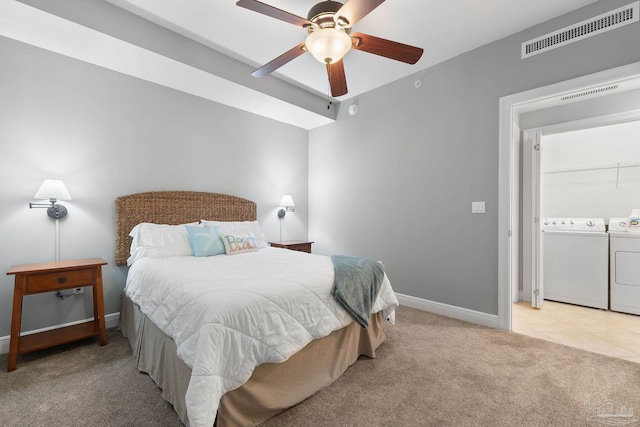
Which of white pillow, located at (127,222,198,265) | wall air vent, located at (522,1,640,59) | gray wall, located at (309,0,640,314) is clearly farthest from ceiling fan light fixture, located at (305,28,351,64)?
white pillow, located at (127,222,198,265)

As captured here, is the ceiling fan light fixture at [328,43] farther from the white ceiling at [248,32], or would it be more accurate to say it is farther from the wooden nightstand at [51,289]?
the wooden nightstand at [51,289]

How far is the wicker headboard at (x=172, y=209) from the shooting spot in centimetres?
286

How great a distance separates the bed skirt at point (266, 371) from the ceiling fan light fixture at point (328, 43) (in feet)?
6.46

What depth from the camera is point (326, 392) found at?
178 centimetres

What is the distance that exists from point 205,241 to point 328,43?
209cm

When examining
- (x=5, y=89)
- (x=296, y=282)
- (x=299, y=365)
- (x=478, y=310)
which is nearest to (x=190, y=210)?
(x=5, y=89)

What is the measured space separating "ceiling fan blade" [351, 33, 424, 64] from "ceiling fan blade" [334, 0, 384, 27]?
0.49 feet

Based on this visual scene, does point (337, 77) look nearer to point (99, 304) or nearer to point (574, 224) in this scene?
point (99, 304)

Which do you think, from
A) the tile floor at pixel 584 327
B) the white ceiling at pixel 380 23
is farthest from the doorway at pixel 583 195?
the white ceiling at pixel 380 23

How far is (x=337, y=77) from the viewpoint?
241cm

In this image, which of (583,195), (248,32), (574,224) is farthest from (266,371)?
(583,195)

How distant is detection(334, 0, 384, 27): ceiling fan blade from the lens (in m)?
1.66

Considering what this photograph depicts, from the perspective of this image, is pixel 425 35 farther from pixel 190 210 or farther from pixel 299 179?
pixel 190 210

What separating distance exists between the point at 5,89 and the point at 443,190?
4.20m
